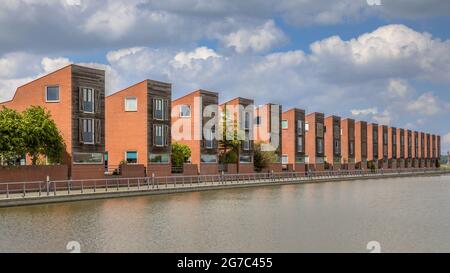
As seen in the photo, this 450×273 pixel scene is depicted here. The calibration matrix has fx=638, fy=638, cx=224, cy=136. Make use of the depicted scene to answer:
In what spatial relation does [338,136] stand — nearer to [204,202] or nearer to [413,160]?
[413,160]

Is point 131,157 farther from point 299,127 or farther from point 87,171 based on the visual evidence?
point 299,127

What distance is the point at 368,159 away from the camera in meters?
130

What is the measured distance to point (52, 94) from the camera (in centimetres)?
5181

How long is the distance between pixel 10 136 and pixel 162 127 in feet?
67.7

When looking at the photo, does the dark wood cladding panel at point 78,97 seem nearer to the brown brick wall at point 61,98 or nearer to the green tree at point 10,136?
the brown brick wall at point 61,98

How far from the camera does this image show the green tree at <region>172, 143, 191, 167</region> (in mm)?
65062

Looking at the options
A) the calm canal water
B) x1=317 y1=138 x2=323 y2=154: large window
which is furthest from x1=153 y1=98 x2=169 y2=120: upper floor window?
x1=317 y1=138 x2=323 y2=154: large window

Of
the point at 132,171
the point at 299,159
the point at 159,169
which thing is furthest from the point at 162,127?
the point at 299,159

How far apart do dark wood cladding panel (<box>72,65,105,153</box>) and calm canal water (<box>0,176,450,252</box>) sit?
14473mm

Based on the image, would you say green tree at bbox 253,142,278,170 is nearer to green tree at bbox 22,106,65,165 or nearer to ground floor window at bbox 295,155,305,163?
ground floor window at bbox 295,155,305,163

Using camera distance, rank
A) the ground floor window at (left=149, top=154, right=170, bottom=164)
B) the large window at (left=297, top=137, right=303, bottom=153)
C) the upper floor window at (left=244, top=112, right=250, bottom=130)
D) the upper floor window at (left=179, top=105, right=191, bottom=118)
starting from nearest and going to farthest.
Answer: the ground floor window at (left=149, top=154, right=170, bottom=164) → the upper floor window at (left=179, top=105, right=191, bottom=118) → the upper floor window at (left=244, top=112, right=250, bottom=130) → the large window at (left=297, top=137, right=303, bottom=153)
